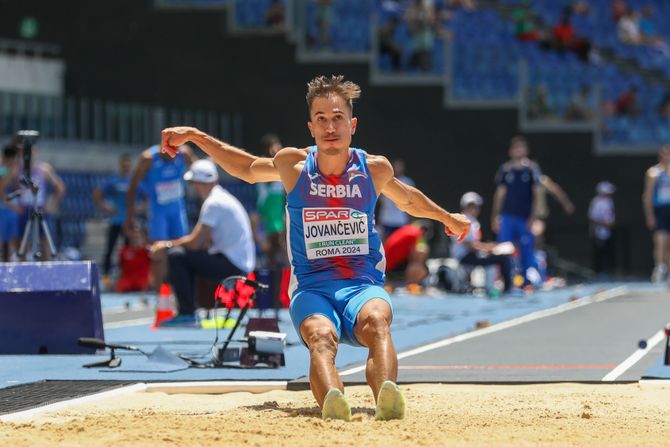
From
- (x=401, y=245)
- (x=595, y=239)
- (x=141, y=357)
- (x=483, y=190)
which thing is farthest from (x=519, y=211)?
(x=141, y=357)

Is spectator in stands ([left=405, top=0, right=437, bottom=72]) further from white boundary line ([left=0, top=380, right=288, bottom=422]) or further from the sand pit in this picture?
the sand pit

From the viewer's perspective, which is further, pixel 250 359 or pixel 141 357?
pixel 141 357

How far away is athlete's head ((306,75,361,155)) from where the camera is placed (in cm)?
756

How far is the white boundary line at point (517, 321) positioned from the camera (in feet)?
37.7

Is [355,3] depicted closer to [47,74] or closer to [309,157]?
[47,74]

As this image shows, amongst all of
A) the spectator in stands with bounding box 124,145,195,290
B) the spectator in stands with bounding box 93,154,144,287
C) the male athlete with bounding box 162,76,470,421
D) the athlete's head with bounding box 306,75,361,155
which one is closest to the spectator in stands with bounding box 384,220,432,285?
the spectator in stands with bounding box 93,154,144,287

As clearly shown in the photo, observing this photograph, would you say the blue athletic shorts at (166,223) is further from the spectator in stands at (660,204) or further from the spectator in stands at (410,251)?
the spectator in stands at (660,204)

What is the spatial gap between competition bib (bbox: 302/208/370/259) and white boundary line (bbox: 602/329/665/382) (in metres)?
2.37

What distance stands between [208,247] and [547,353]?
12.9 ft

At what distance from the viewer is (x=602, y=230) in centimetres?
2803

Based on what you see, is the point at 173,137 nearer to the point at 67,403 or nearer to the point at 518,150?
the point at 67,403

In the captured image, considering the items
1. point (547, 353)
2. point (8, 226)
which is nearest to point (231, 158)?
point (547, 353)

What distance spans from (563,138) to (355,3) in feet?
17.4

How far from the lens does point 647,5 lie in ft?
105
